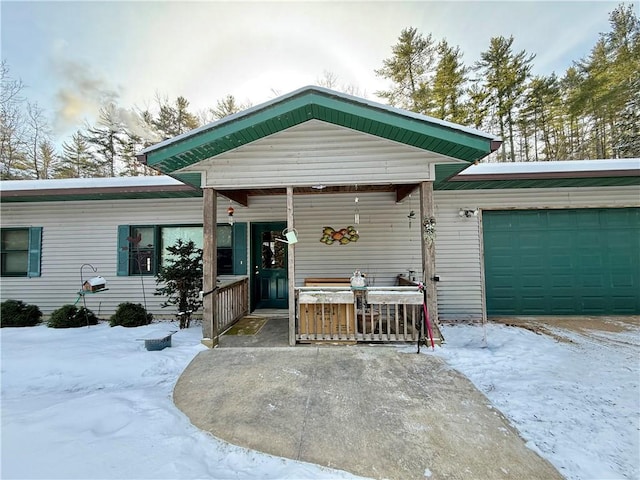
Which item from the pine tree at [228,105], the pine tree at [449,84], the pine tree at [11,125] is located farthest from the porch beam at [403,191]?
the pine tree at [11,125]

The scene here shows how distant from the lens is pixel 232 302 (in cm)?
506

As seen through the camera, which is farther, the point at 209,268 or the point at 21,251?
the point at 21,251

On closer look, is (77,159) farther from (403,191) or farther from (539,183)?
(539,183)

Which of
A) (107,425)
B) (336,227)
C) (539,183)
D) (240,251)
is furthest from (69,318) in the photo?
(539,183)

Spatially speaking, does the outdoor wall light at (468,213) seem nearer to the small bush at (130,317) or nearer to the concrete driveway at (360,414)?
the concrete driveway at (360,414)

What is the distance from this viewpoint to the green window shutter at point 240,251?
596cm

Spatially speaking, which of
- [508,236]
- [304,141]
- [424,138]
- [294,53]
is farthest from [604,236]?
[294,53]

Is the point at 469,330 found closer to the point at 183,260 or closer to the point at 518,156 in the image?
the point at 183,260

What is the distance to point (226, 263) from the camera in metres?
6.05

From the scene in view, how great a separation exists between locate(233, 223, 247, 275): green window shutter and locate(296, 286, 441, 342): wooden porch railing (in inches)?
91.6

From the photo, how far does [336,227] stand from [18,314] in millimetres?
7212

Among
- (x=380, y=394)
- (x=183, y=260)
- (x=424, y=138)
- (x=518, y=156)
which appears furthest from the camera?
(x=518, y=156)

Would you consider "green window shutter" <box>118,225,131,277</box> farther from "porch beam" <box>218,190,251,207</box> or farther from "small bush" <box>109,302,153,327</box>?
"porch beam" <box>218,190,251,207</box>

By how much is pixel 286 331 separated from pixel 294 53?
37.6ft
